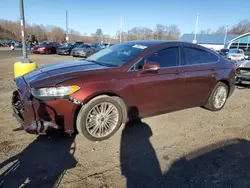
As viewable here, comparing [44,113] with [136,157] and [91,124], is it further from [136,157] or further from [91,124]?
[136,157]

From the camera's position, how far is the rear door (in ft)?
13.1

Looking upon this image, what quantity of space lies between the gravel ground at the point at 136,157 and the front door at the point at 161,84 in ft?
1.38

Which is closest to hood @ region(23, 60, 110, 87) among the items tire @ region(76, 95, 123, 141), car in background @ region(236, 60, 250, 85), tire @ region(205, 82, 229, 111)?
tire @ region(76, 95, 123, 141)

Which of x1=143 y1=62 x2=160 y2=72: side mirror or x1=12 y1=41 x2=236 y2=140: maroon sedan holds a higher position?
x1=143 y1=62 x2=160 y2=72: side mirror

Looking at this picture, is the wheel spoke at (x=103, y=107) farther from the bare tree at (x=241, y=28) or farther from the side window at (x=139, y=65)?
the bare tree at (x=241, y=28)

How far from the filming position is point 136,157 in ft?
9.07

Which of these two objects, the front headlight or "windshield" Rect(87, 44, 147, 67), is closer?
the front headlight

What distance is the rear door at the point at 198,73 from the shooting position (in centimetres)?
400

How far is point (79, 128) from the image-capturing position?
3.02 meters

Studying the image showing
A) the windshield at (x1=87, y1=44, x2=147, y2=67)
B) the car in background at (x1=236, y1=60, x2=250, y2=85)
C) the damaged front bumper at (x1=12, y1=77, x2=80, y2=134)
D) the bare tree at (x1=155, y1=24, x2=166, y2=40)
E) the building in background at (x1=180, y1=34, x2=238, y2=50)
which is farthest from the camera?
the bare tree at (x1=155, y1=24, x2=166, y2=40)

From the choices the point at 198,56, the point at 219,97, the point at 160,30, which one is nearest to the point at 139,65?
the point at 198,56

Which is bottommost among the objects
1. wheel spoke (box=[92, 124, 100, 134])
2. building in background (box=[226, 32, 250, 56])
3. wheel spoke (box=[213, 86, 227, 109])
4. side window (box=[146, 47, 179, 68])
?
wheel spoke (box=[92, 124, 100, 134])

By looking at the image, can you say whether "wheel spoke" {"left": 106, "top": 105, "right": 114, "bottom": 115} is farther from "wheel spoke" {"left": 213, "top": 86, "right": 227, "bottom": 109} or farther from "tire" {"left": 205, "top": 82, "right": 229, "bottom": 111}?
"wheel spoke" {"left": 213, "top": 86, "right": 227, "bottom": 109}

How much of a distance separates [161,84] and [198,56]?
1.29 metres
